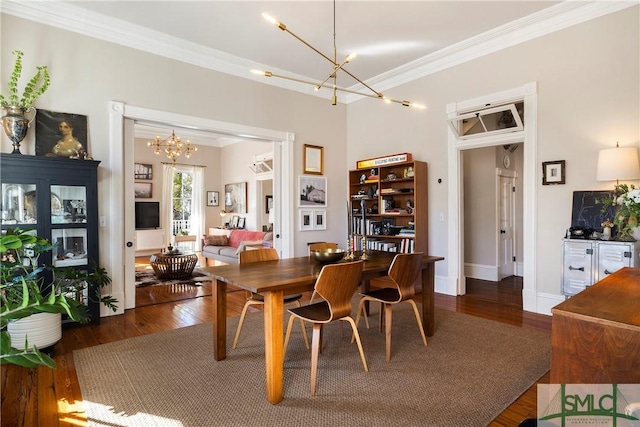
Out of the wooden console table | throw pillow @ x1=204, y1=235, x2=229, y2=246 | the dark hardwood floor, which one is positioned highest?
the wooden console table

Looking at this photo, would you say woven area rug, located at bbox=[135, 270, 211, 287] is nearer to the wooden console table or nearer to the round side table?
the round side table

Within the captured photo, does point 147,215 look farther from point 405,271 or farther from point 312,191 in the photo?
point 405,271

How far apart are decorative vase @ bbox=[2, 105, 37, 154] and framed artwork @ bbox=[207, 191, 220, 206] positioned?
21.4 feet

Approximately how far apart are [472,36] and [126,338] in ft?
16.7

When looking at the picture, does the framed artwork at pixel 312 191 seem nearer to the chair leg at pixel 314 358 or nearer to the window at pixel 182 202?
the chair leg at pixel 314 358

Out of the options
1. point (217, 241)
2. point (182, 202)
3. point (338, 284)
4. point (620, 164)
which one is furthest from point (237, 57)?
point (182, 202)

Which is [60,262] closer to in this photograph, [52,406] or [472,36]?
[52,406]

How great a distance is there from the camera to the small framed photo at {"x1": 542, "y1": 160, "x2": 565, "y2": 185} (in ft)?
12.1

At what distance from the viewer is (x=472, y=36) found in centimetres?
416

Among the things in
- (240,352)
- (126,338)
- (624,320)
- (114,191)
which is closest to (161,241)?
(114,191)

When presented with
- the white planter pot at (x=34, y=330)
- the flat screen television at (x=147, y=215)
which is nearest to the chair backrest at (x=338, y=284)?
the white planter pot at (x=34, y=330)

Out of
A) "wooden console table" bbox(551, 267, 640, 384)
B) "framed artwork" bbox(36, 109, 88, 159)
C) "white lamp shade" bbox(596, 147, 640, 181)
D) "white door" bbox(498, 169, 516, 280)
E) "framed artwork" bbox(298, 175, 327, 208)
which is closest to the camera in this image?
"wooden console table" bbox(551, 267, 640, 384)

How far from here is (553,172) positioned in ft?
12.3

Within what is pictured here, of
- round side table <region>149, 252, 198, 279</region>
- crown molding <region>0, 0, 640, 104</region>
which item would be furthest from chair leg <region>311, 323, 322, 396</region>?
round side table <region>149, 252, 198, 279</region>
